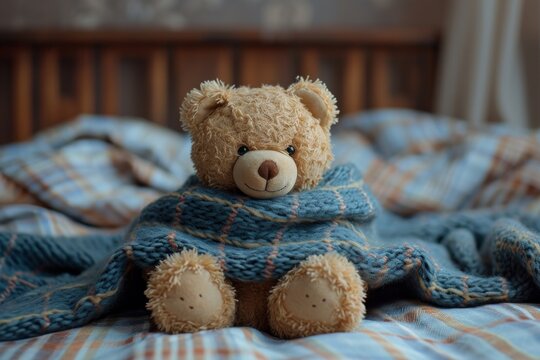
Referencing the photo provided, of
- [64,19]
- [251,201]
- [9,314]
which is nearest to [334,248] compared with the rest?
[251,201]

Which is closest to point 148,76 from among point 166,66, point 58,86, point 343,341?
point 166,66

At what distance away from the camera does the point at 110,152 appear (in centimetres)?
141

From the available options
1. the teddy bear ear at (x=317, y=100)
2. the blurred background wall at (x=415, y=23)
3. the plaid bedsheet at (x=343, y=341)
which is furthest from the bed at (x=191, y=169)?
the teddy bear ear at (x=317, y=100)

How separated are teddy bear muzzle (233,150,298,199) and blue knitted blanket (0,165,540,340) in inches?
0.9

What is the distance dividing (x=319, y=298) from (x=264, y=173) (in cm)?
15

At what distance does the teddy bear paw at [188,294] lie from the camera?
2.13 feet

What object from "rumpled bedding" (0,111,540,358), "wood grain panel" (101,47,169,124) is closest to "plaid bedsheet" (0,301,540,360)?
"rumpled bedding" (0,111,540,358)

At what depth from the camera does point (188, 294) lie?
648 millimetres

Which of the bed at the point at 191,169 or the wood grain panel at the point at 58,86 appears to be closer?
the bed at the point at 191,169

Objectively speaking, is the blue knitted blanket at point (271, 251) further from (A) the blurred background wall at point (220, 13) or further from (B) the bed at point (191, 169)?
(A) the blurred background wall at point (220, 13)

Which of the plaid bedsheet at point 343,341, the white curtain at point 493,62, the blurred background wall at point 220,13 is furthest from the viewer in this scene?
the blurred background wall at point 220,13

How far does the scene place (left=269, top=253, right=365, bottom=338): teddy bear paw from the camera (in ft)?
2.11

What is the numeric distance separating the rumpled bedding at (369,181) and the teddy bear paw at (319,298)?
0.06ft

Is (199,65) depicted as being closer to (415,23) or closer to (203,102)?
(415,23)
